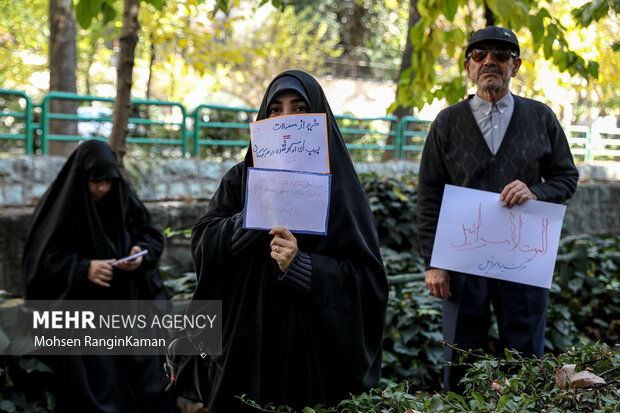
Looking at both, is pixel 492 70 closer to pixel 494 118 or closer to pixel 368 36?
pixel 494 118

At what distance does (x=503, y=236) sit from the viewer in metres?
3.04

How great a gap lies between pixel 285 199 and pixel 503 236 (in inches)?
50.4

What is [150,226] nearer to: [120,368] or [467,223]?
[120,368]

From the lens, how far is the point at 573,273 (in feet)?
19.3

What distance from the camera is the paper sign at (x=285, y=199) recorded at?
2.20 meters

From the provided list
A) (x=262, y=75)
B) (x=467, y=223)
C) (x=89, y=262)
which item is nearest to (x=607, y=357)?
(x=467, y=223)

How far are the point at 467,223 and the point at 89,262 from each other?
2.25m

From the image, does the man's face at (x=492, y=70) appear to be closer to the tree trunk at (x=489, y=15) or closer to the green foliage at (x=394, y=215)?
the tree trunk at (x=489, y=15)

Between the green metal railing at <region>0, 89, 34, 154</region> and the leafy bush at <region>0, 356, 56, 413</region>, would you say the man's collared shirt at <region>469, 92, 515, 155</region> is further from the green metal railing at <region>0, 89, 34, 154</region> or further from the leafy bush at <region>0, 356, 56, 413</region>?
the green metal railing at <region>0, 89, 34, 154</region>

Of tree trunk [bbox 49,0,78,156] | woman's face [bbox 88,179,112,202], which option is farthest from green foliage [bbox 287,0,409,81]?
woman's face [bbox 88,179,112,202]

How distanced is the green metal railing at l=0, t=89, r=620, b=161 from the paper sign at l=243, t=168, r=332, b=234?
6.12m

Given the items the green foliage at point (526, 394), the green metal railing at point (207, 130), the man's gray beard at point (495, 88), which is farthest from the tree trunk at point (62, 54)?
the green foliage at point (526, 394)


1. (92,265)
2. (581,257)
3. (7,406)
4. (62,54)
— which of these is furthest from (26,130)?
(581,257)

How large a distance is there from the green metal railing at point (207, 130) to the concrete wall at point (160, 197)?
60 centimetres
